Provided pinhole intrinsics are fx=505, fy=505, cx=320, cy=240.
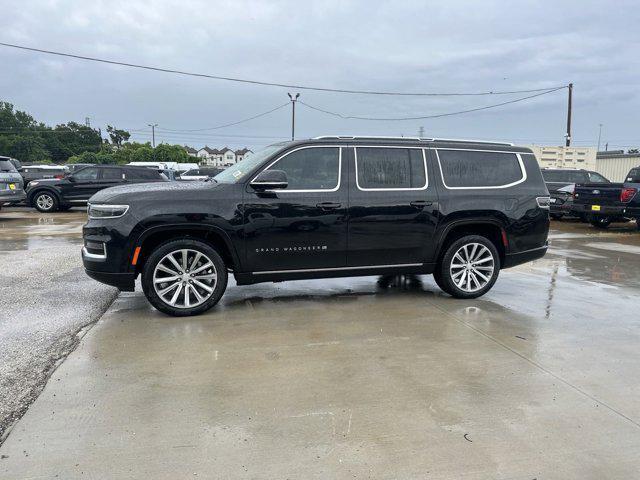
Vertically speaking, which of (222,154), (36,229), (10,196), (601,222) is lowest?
(36,229)

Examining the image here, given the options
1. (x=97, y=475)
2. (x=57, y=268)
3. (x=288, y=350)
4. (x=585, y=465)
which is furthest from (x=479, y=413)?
(x=57, y=268)

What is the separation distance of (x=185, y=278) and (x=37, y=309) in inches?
70.0

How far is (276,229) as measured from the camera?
5.49m

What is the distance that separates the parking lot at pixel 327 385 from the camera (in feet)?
9.36

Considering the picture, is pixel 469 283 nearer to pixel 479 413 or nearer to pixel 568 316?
pixel 568 316

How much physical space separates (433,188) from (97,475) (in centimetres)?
462

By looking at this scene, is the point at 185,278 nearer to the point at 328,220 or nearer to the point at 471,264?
the point at 328,220

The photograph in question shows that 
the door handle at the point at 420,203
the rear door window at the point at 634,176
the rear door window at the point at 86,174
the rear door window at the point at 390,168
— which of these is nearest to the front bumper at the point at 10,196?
the rear door window at the point at 86,174

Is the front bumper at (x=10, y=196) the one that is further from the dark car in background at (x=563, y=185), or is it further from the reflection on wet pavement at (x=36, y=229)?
the dark car in background at (x=563, y=185)

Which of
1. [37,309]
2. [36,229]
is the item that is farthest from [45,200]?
[37,309]

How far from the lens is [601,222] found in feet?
49.9

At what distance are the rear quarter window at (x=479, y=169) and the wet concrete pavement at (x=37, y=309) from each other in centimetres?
439

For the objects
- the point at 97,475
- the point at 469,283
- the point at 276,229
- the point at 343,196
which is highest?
the point at 343,196

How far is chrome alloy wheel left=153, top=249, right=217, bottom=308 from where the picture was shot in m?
5.32
